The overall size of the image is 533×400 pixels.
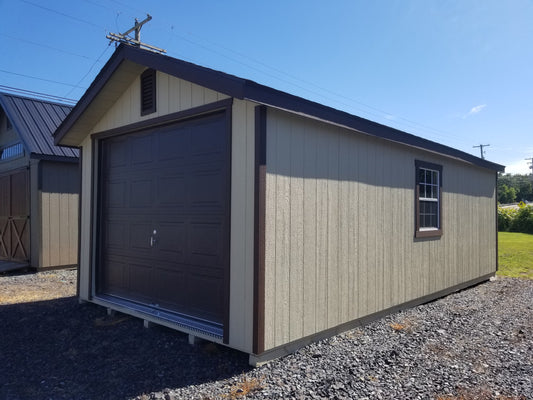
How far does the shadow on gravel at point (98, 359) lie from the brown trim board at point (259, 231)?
403 mm

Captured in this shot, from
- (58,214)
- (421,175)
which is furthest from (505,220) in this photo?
(58,214)

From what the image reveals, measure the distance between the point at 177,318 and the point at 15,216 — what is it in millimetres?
8266

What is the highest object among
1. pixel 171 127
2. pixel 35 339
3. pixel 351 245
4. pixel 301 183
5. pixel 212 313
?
pixel 171 127

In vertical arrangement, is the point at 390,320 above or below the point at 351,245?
below

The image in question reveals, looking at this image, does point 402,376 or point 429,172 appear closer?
point 402,376

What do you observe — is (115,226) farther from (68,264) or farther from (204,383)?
(68,264)

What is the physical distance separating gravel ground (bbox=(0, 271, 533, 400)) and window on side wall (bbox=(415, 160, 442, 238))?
149 centimetres

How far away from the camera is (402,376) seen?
156 inches

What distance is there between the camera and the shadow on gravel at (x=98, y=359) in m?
3.78

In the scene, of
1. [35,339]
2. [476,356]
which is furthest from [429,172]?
[35,339]

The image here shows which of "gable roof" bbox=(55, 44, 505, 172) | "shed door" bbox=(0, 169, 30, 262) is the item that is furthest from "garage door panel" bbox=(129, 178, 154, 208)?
"shed door" bbox=(0, 169, 30, 262)

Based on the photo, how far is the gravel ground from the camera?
12.0 ft

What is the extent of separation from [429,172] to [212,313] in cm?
467

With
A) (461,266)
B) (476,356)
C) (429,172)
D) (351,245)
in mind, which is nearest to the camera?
(476,356)
